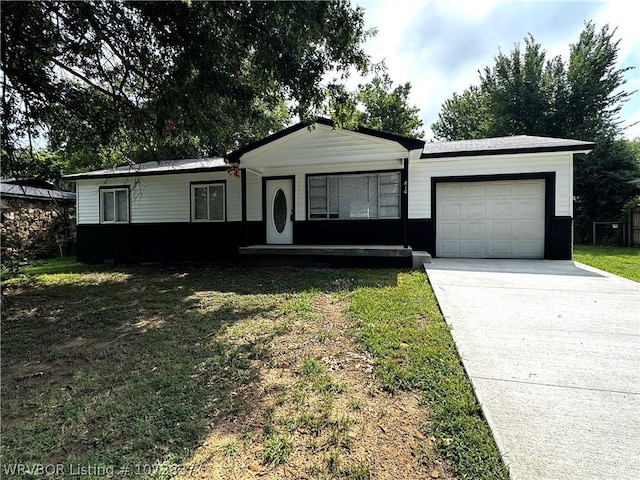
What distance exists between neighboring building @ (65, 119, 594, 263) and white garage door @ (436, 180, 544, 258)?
3cm

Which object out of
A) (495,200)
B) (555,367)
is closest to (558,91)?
(495,200)

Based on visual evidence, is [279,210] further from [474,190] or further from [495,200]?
[495,200]

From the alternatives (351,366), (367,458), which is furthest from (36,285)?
(367,458)

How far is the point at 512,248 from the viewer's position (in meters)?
8.98

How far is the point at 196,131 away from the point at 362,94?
11.0ft

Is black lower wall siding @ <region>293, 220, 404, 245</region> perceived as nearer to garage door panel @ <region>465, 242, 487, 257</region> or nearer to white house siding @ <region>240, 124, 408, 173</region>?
white house siding @ <region>240, 124, 408, 173</region>

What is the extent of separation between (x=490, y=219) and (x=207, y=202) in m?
8.94

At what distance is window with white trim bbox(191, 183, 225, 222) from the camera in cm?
1085

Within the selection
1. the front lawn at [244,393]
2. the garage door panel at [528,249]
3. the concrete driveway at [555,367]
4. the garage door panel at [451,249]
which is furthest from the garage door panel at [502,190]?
the front lawn at [244,393]

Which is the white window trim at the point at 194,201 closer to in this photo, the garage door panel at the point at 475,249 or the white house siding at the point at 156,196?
the white house siding at the point at 156,196

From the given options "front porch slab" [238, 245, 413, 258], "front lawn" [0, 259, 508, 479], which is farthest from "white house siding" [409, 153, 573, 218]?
"front lawn" [0, 259, 508, 479]

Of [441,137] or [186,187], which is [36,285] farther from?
[441,137]

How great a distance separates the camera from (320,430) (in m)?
2.21

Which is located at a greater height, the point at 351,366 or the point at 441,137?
the point at 441,137
